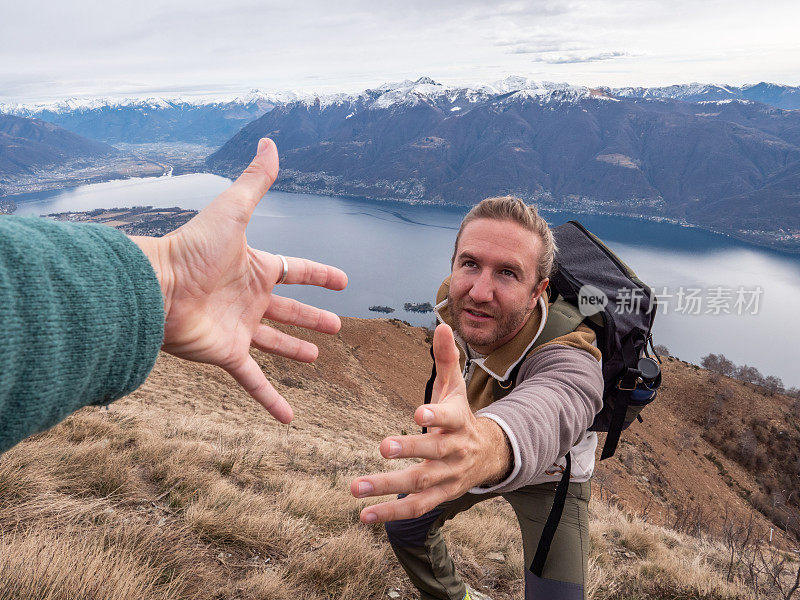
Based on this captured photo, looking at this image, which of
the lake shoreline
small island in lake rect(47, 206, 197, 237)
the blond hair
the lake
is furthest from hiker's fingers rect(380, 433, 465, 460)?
the lake shoreline

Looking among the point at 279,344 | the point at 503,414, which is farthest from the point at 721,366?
the point at 279,344

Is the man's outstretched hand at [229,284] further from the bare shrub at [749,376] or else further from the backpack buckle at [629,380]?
the bare shrub at [749,376]

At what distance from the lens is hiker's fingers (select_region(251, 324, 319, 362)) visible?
1.77 metres

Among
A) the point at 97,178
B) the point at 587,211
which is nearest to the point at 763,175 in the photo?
the point at 587,211

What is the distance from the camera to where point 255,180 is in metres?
1.55

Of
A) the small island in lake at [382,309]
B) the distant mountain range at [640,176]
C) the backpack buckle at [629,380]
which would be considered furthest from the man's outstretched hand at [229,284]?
the distant mountain range at [640,176]

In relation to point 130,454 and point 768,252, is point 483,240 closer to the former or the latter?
point 130,454

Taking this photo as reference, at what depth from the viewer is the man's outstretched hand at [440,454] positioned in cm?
95

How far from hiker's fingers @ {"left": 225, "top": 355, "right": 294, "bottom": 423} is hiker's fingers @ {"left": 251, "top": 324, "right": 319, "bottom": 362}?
0.10 m

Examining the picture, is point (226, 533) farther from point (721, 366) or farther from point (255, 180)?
point (721, 366)

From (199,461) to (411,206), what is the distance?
145 m

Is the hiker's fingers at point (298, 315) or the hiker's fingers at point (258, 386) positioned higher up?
the hiker's fingers at point (298, 315)

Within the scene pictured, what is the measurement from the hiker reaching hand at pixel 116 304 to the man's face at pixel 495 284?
34.9 inches

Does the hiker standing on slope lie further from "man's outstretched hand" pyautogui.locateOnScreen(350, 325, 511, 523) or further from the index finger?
the index finger
